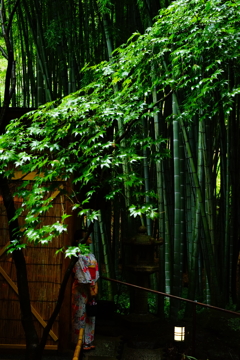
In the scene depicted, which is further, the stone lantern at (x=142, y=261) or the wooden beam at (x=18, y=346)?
the stone lantern at (x=142, y=261)

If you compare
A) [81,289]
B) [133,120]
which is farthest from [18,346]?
[133,120]

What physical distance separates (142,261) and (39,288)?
63.3 inches

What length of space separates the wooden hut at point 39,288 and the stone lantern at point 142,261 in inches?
51.3

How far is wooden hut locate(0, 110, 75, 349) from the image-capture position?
13.4ft

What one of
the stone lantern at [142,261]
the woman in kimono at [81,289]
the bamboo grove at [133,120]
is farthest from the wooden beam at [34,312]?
the stone lantern at [142,261]

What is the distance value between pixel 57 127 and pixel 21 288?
131cm

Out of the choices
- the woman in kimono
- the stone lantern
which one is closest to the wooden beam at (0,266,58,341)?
the woman in kimono

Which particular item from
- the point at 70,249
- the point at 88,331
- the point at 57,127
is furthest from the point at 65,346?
the point at 57,127

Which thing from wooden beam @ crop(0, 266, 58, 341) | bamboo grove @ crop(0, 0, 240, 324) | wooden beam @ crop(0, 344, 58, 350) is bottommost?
wooden beam @ crop(0, 344, 58, 350)

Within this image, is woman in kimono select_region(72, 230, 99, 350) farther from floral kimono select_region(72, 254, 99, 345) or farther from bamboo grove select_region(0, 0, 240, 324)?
A: bamboo grove select_region(0, 0, 240, 324)

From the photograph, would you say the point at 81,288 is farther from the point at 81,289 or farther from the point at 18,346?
the point at 18,346

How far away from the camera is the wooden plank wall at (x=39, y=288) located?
4.09m

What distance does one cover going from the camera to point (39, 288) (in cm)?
413

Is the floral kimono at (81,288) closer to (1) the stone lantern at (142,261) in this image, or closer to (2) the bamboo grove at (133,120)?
(2) the bamboo grove at (133,120)
